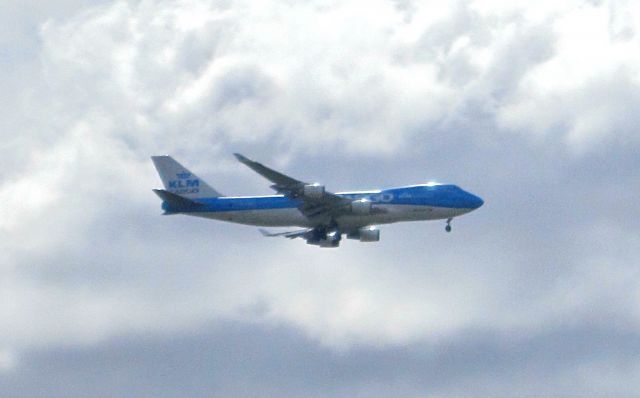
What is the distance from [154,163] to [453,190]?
2803cm

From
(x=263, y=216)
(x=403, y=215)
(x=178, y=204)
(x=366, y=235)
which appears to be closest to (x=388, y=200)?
(x=403, y=215)

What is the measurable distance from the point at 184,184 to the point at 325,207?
1442cm

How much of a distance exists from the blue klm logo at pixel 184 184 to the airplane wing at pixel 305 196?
10653 millimetres

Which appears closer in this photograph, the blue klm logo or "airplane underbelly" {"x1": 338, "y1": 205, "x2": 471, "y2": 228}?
"airplane underbelly" {"x1": 338, "y1": 205, "x2": 471, "y2": 228}

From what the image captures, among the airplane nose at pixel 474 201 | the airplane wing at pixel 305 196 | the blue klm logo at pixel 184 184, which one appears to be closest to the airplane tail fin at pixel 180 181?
the blue klm logo at pixel 184 184

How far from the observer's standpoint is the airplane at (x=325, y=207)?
124 metres

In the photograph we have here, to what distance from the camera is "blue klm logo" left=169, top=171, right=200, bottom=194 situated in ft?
427

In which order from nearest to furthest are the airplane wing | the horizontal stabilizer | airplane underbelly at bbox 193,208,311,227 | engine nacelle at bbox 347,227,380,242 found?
the airplane wing
the horizontal stabilizer
airplane underbelly at bbox 193,208,311,227
engine nacelle at bbox 347,227,380,242

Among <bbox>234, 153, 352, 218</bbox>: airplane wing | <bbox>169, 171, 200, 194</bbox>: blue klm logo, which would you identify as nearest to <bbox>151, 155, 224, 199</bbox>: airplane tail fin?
<bbox>169, 171, 200, 194</bbox>: blue klm logo

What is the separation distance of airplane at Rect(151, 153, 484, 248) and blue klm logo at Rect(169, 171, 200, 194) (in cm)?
12

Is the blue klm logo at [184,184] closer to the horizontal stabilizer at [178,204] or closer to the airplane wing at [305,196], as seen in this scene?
the horizontal stabilizer at [178,204]

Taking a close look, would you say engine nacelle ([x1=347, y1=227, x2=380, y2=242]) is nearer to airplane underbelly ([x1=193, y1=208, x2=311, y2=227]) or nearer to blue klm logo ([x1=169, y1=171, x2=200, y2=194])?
airplane underbelly ([x1=193, y1=208, x2=311, y2=227])

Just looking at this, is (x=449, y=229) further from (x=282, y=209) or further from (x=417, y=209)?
(x=282, y=209)

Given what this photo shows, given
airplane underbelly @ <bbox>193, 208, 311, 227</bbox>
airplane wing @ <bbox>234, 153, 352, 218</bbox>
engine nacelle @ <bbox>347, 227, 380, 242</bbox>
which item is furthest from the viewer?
engine nacelle @ <bbox>347, 227, 380, 242</bbox>
